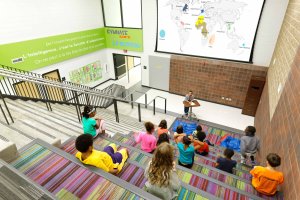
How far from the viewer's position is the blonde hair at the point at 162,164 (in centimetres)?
184

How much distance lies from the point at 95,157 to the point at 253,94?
21.5 feet

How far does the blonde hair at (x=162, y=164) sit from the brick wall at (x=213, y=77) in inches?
262

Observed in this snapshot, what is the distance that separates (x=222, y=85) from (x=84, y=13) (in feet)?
23.1

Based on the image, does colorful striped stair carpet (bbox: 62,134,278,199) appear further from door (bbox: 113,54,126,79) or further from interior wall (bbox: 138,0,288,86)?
door (bbox: 113,54,126,79)

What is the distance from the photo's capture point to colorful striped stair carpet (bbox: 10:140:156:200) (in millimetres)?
2119

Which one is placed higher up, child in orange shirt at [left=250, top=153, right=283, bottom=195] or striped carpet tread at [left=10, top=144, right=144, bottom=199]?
striped carpet tread at [left=10, top=144, right=144, bottom=199]

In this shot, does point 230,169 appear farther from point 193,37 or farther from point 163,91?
point 163,91

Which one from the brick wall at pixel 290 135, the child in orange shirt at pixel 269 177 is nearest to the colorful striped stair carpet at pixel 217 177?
the child in orange shirt at pixel 269 177

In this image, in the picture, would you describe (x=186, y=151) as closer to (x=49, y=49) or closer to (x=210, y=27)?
(x=210, y=27)

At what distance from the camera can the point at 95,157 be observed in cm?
235

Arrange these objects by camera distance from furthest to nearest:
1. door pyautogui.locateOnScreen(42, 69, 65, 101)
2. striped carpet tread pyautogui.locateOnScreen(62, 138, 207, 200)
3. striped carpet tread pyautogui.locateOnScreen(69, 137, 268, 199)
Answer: door pyautogui.locateOnScreen(42, 69, 65, 101) < striped carpet tread pyautogui.locateOnScreen(69, 137, 268, 199) < striped carpet tread pyautogui.locateOnScreen(62, 138, 207, 200)

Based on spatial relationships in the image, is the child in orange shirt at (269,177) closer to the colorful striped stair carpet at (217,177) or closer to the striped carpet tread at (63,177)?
the colorful striped stair carpet at (217,177)

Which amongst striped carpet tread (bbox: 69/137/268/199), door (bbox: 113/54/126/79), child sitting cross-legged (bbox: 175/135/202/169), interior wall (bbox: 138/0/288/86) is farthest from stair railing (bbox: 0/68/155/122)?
interior wall (bbox: 138/0/288/86)

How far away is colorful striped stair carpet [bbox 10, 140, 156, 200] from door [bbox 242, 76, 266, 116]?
6319mm
